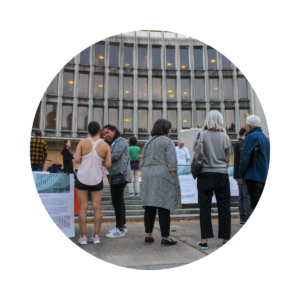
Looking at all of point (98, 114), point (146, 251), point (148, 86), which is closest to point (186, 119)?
point (148, 86)

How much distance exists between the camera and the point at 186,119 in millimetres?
34594

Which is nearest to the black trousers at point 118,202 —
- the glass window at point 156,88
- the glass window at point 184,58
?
the glass window at point 156,88

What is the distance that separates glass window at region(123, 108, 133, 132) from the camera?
33.2m

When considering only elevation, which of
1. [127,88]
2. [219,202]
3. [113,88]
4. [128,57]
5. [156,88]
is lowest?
[219,202]

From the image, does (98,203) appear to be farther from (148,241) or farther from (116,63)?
(116,63)

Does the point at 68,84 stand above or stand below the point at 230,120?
above

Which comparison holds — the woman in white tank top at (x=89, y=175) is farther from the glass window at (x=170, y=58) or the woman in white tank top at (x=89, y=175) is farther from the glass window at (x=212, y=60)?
the glass window at (x=212, y=60)

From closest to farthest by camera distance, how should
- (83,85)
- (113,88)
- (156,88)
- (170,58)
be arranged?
(83,85)
(113,88)
(156,88)
(170,58)

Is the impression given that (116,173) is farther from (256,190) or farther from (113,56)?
(113,56)

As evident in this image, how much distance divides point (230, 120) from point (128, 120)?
12.9m

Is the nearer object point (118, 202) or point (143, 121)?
point (118, 202)

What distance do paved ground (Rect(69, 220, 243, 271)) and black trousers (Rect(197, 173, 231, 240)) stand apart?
28cm

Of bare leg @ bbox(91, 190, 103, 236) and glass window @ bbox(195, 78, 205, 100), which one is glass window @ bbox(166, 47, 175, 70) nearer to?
glass window @ bbox(195, 78, 205, 100)

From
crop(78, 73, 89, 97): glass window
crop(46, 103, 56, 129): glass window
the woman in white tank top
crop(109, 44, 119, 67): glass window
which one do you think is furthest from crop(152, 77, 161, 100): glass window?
the woman in white tank top
